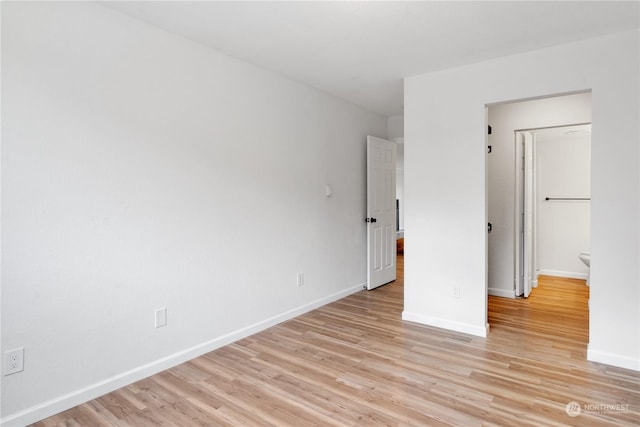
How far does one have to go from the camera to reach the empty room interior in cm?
209

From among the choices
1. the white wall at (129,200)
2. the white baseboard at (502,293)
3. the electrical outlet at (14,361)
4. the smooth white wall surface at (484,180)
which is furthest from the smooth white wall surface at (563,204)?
the electrical outlet at (14,361)

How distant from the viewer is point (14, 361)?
198 centimetres

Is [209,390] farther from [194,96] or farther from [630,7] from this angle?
[630,7]

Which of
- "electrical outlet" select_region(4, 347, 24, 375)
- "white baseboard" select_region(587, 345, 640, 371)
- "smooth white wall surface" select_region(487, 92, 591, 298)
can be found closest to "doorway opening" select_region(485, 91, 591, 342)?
"smooth white wall surface" select_region(487, 92, 591, 298)

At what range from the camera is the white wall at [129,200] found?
6.63ft

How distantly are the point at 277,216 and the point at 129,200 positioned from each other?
4.79ft


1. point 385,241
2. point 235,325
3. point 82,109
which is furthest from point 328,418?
point 385,241

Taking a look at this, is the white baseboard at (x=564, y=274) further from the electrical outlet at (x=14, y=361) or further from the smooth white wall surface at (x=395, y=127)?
the electrical outlet at (x=14, y=361)

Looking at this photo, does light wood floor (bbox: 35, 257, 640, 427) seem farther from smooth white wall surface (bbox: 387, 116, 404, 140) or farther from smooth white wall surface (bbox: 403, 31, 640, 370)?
smooth white wall surface (bbox: 387, 116, 404, 140)

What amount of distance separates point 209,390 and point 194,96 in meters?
2.13

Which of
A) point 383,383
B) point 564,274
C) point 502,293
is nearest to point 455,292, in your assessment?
point 383,383

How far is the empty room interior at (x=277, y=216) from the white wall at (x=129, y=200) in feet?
0.04

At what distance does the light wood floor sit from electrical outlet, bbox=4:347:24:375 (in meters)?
0.34

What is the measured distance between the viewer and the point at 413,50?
3.01 metres
